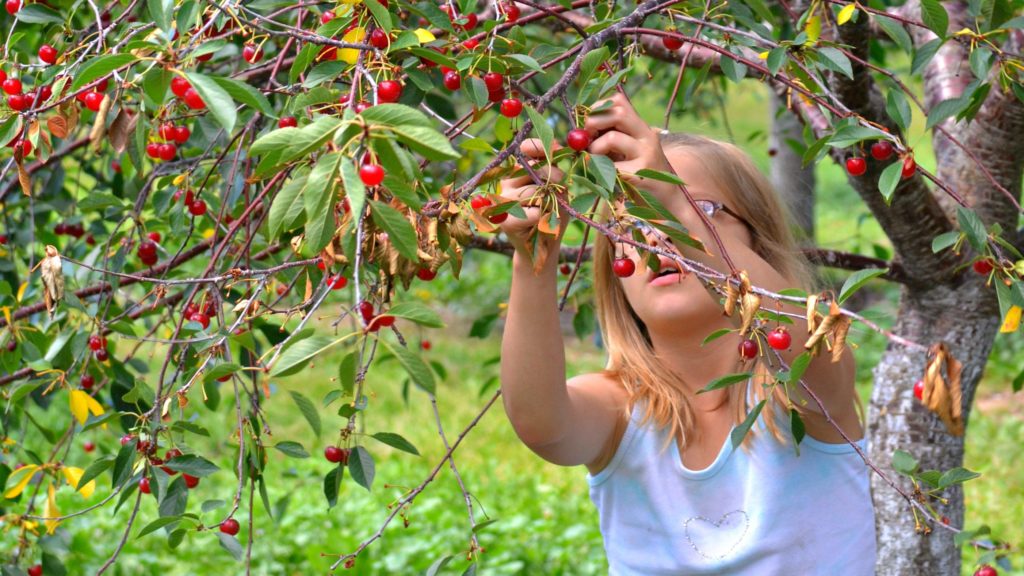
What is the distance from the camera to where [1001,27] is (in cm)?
127

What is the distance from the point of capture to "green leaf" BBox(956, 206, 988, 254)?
1086 millimetres

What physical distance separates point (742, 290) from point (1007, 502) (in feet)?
12.6

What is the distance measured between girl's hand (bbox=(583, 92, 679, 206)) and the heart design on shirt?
742mm

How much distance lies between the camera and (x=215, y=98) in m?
0.86

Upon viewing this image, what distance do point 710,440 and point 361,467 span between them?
723 millimetres

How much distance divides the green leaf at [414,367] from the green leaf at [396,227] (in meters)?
0.08

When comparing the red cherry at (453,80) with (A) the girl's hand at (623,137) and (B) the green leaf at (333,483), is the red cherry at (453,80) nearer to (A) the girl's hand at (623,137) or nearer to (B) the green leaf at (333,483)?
(A) the girl's hand at (623,137)

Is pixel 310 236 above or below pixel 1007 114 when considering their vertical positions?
Result: below

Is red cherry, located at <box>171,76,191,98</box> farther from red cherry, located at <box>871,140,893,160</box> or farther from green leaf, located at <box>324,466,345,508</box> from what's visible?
red cherry, located at <box>871,140,893,160</box>

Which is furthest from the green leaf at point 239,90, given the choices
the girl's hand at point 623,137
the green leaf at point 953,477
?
the green leaf at point 953,477

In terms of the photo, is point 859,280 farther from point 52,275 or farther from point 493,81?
point 52,275

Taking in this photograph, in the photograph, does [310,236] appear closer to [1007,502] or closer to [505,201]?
[505,201]

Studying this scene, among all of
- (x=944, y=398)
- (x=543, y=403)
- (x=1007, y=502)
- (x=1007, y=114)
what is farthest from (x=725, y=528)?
(x=1007, y=502)

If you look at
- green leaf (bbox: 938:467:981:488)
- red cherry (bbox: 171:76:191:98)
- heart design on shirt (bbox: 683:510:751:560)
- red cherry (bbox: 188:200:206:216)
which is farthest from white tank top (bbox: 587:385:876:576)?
red cherry (bbox: 171:76:191:98)
